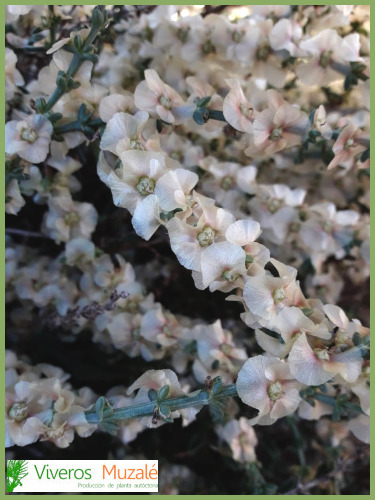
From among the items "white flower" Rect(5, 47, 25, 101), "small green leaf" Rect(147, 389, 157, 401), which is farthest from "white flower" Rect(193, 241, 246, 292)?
"white flower" Rect(5, 47, 25, 101)

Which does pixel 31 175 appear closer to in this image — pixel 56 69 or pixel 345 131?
pixel 56 69

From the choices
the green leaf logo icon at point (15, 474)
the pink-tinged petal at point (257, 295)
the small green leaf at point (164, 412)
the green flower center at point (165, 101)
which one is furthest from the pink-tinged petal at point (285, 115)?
the green leaf logo icon at point (15, 474)

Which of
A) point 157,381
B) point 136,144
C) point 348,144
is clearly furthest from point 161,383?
point 348,144

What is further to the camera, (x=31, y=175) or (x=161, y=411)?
(x=31, y=175)

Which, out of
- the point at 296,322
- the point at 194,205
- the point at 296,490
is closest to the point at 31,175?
the point at 194,205

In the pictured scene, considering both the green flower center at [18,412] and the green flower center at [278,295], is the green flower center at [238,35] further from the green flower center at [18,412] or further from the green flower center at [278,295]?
the green flower center at [18,412]

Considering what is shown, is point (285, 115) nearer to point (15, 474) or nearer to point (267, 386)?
point (267, 386)

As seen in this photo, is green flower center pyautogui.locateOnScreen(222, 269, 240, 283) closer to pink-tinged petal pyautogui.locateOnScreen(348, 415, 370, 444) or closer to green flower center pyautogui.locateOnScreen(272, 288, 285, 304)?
green flower center pyautogui.locateOnScreen(272, 288, 285, 304)
